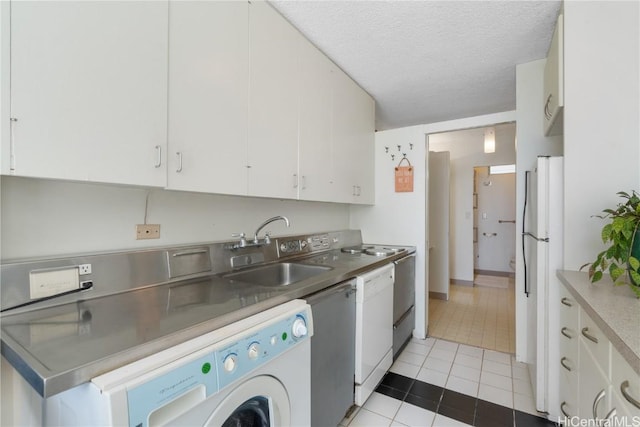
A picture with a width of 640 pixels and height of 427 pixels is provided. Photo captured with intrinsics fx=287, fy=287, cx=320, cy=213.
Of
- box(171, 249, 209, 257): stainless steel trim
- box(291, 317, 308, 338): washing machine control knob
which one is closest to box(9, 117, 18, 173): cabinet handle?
box(171, 249, 209, 257): stainless steel trim

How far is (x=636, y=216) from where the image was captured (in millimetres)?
1165

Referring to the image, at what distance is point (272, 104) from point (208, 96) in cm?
44

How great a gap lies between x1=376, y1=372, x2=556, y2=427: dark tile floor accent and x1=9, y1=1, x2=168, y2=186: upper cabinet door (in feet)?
6.47

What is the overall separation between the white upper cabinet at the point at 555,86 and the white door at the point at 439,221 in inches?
79.6

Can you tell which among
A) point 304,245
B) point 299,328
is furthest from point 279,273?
point 299,328

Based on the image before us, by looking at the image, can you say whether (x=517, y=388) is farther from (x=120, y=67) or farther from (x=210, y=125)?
(x=120, y=67)

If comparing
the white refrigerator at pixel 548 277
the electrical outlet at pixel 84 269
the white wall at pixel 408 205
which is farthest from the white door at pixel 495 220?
the electrical outlet at pixel 84 269

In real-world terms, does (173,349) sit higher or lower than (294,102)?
lower

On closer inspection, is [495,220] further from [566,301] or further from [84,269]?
[84,269]

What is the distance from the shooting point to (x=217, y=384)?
0.81m

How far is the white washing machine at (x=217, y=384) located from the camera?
0.64 meters

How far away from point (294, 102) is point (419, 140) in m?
1.53

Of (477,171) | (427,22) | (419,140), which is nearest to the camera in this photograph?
(427,22)

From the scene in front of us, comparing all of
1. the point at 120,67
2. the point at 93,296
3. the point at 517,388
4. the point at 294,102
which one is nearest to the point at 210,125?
the point at 120,67
